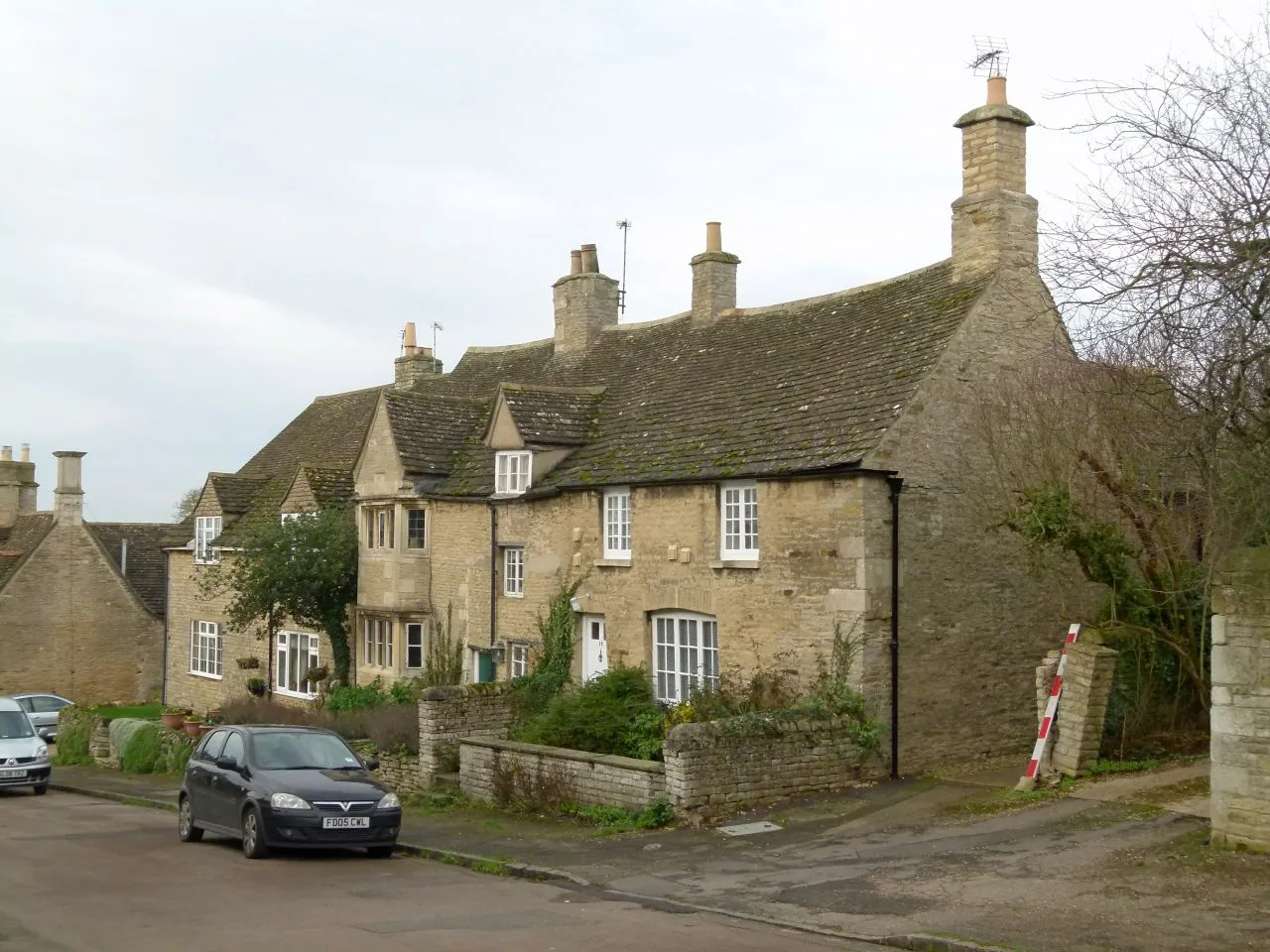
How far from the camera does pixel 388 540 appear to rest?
29812mm

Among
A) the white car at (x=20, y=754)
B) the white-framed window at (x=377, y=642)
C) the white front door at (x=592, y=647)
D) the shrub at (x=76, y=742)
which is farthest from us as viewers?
the shrub at (x=76, y=742)

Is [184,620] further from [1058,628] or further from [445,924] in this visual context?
[445,924]

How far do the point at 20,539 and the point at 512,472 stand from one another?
28.2 m

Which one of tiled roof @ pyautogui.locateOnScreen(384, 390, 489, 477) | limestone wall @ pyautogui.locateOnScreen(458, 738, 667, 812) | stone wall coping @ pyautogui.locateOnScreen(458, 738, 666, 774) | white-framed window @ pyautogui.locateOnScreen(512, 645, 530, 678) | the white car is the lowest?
the white car

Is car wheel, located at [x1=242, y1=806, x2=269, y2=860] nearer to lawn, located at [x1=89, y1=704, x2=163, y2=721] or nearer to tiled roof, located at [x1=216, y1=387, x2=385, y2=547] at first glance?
tiled roof, located at [x1=216, y1=387, x2=385, y2=547]

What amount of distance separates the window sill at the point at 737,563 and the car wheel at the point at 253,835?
891cm

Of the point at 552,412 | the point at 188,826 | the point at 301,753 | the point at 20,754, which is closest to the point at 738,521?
the point at 552,412

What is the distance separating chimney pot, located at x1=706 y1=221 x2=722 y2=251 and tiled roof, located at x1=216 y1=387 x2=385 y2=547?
36.4ft

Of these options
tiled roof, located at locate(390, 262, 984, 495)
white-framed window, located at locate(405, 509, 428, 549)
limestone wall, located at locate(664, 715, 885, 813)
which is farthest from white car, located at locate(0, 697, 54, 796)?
limestone wall, located at locate(664, 715, 885, 813)

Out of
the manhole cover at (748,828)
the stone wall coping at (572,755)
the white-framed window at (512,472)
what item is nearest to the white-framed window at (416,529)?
the white-framed window at (512,472)

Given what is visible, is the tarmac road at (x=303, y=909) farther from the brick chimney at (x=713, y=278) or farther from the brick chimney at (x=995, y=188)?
the brick chimney at (x=713, y=278)

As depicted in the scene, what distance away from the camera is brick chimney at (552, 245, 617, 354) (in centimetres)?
3275

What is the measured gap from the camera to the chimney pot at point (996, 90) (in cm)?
2216

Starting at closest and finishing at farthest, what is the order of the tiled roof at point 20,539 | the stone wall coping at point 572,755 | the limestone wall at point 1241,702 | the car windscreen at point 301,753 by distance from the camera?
1. the limestone wall at point 1241,702
2. the car windscreen at point 301,753
3. the stone wall coping at point 572,755
4. the tiled roof at point 20,539
